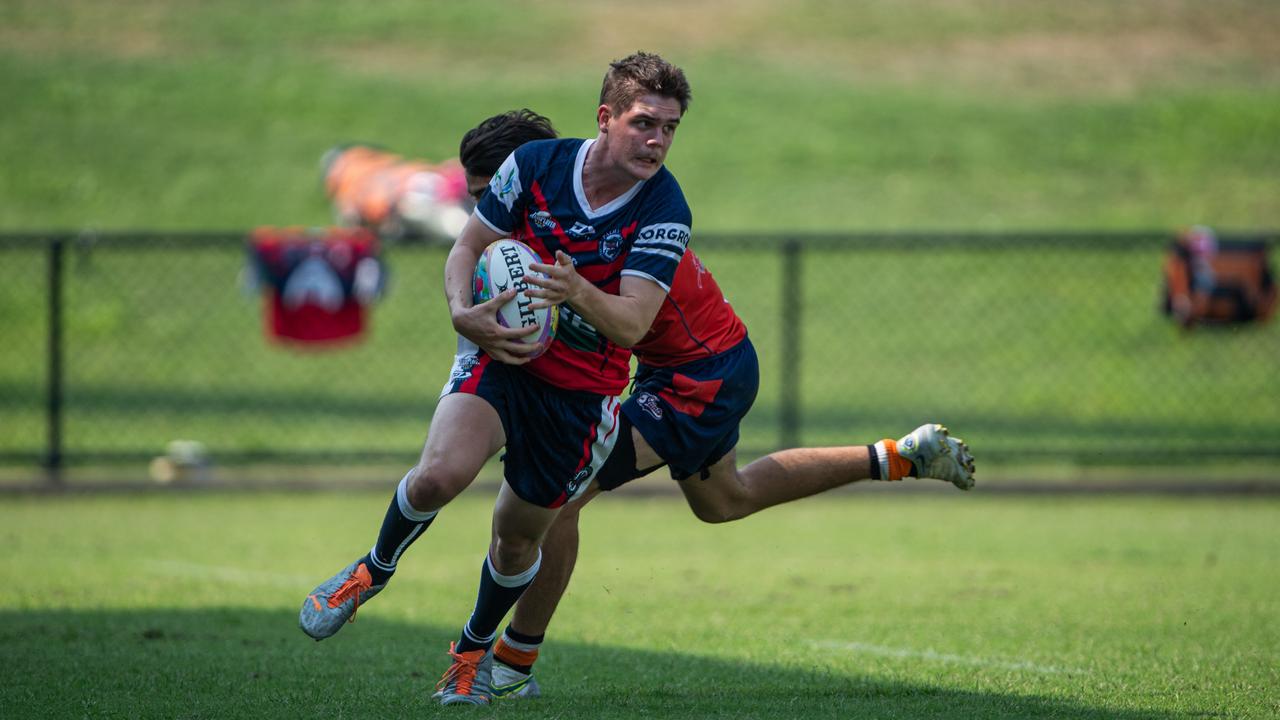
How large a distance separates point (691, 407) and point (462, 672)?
48.3 inches

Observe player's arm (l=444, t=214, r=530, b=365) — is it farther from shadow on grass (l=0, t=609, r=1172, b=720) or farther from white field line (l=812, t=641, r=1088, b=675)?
white field line (l=812, t=641, r=1088, b=675)

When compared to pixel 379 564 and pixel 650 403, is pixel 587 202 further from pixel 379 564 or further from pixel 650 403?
pixel 379 564

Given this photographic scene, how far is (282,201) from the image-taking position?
21156mm

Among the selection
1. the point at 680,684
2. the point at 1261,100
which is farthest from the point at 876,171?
the point at 680,684

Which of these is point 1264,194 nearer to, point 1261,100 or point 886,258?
point 1261,100

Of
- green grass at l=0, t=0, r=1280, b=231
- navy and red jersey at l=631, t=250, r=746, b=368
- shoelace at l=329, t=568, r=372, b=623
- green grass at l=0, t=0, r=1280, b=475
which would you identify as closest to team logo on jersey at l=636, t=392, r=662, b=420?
navy and red jersey at l=631, t=250, r=746, b=368

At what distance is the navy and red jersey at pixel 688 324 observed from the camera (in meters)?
5.24

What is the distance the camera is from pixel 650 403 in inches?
205

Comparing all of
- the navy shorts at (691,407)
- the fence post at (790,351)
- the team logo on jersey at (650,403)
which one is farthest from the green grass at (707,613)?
the fence post at (790,351)

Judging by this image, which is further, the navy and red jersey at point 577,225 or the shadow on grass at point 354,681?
the navy and red jersey at point 577,225

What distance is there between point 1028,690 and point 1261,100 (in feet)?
74.9

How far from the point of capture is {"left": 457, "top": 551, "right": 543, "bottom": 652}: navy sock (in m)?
5.06

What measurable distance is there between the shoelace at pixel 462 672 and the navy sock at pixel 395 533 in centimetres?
39

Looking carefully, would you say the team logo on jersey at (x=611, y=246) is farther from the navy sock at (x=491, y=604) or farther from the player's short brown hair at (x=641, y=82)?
the navy sock at (x=491, y=604)
